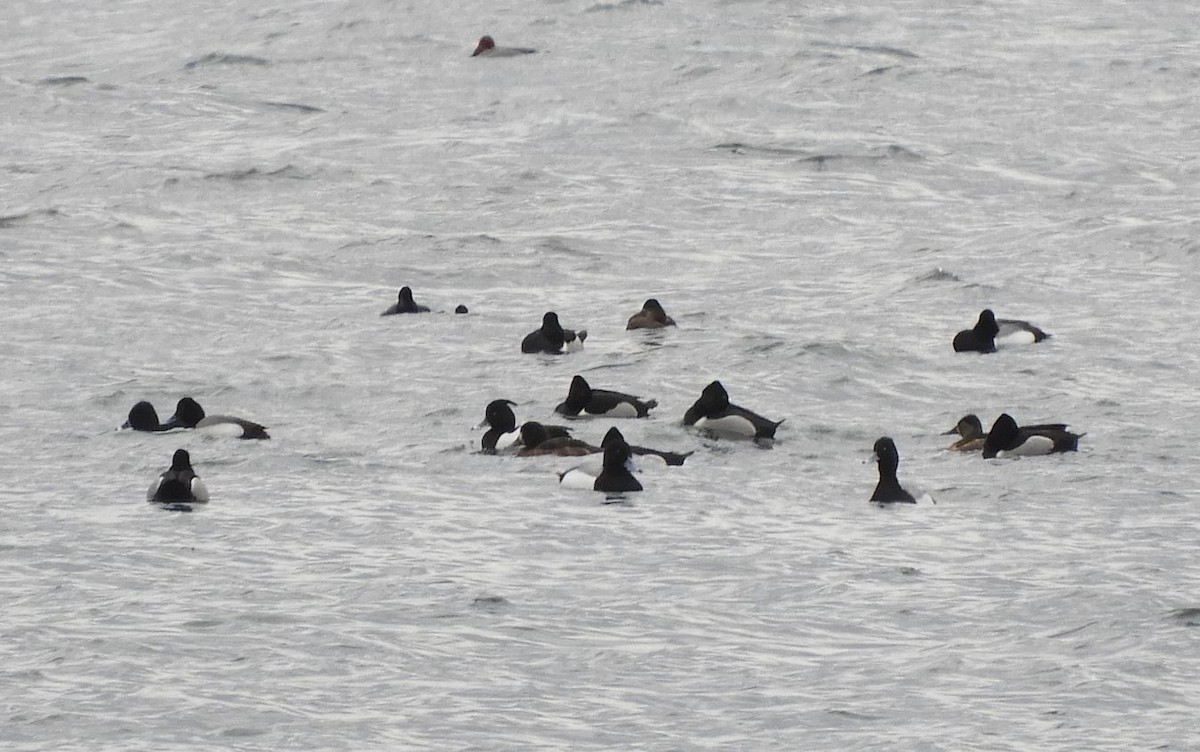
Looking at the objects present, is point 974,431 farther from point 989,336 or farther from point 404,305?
point 404,305

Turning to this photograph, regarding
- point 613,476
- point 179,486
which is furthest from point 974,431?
point 179,486

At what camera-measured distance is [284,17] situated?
55.9 metres

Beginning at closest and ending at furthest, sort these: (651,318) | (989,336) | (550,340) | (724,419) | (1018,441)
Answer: (1018,441) < (724,419) < (550,340) < (989,336) < (651,318)

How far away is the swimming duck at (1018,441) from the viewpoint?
19.1 meters

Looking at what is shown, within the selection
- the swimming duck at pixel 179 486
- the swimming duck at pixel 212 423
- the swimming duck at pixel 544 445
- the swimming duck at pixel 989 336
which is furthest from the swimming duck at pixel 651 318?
the swimming duck at pixel 179 486

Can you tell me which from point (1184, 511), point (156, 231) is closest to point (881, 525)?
point (1184, 511)

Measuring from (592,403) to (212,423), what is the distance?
11.4ft

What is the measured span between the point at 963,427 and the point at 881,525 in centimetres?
350

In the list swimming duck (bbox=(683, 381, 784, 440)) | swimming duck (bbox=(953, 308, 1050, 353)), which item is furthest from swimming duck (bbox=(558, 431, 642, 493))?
swimming duck (bbox=(953, 308, 1050, 353))

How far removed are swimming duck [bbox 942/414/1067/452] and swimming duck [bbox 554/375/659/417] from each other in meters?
3.07

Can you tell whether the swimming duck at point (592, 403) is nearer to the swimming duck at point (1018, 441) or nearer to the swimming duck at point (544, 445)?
the swimming duck at point (544, 445)

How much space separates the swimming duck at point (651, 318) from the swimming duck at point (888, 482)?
7.37 metres

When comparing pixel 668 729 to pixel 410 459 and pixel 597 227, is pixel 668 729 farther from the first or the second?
pixel 597 227

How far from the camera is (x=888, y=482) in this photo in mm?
17641
